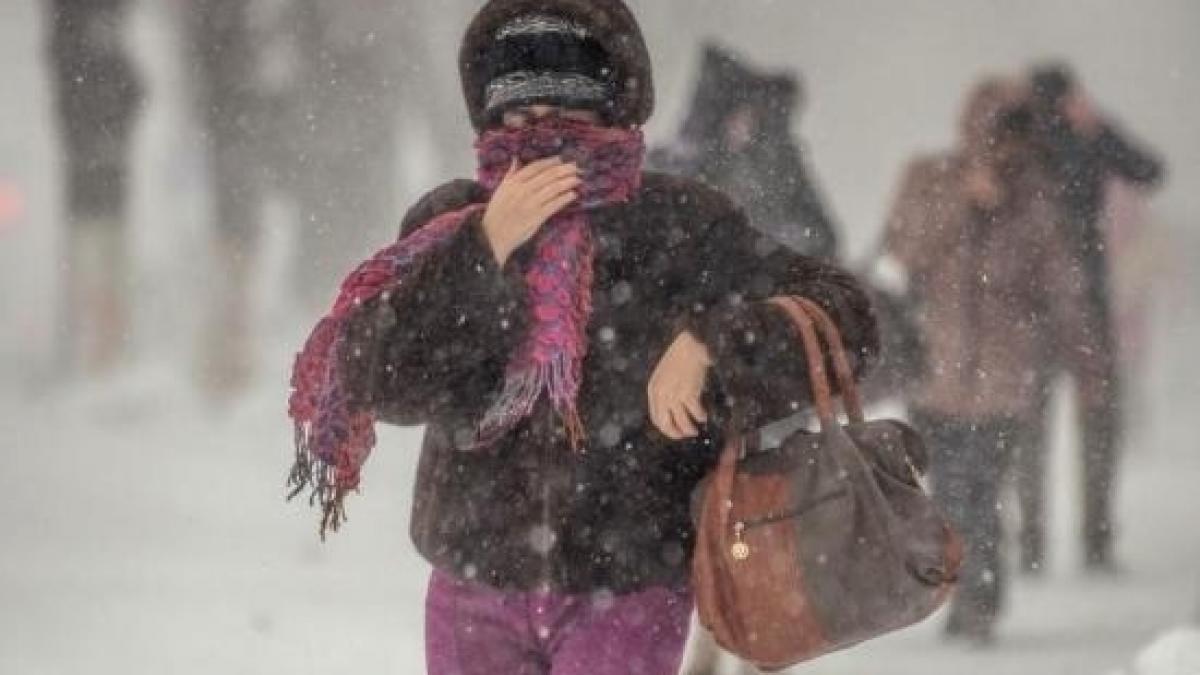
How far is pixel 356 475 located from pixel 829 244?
223cm

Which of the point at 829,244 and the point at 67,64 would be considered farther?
the point at 67,64

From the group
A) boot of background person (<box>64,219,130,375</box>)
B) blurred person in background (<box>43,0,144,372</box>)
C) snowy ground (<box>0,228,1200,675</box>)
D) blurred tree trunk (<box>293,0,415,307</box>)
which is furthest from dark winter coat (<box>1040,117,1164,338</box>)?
boot of background person (<box>64,219,130,375</box>)

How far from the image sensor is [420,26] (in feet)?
19.3

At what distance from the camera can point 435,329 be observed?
1.78 m

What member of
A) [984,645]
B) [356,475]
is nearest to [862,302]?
[356,475]

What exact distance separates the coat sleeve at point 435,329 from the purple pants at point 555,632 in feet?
0.83

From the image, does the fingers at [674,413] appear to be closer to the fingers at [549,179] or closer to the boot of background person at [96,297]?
the fingers at [549,179]

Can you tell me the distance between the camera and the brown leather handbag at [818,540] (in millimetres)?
1726

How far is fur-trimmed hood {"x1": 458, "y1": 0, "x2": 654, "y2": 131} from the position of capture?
188 cm

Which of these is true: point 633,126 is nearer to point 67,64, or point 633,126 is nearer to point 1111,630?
point 1111,630

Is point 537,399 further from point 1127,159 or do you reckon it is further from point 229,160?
point 229,160

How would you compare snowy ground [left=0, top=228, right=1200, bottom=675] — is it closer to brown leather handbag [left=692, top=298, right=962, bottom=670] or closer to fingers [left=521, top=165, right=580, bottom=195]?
brown leather handbag [left=692, top=298, right=962, bottom=670]

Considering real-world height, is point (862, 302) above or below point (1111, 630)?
above

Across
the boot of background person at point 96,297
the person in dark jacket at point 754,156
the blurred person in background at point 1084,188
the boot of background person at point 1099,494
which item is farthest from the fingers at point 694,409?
the boot of background person at point 96,297
